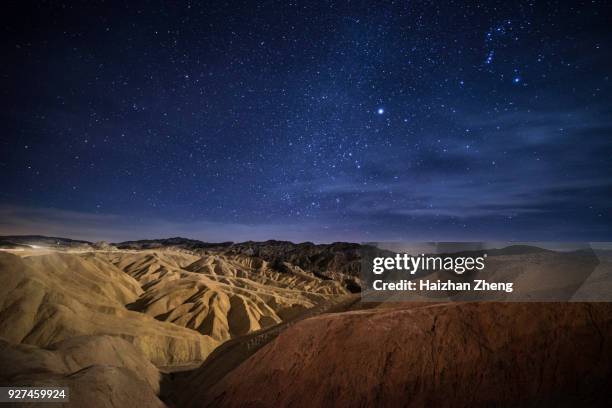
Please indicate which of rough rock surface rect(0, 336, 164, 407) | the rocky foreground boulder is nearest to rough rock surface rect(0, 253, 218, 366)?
rough rock surface rect(0, 336, 164, 407)

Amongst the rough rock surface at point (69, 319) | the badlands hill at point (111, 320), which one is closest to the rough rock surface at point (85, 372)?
the badlands hill at point (111, 320)

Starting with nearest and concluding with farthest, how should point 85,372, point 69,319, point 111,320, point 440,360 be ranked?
point 440,360 < point 85,372 < point 69,319 < point 111,320

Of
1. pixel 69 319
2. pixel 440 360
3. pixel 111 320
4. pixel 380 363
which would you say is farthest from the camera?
pixel 111 320

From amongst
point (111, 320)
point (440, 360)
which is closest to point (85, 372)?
point (440, 360)

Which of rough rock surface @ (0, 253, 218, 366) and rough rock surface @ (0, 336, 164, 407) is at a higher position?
rough rock surface @ (0, 336, 164, 407)

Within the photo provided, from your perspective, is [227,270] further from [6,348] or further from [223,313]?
[6,348]

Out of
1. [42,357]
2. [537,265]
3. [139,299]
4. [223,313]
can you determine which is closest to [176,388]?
[42,357]

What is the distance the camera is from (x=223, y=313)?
56531 millimetres

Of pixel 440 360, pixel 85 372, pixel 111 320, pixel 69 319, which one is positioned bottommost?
pixel 111 320

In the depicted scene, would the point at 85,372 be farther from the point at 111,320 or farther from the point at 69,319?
the point at 111,320

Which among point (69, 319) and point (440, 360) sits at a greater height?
point (440, 360)

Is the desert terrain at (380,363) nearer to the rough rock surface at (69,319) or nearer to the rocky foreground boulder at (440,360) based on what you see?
the rocky foreground boulder at (440,360)

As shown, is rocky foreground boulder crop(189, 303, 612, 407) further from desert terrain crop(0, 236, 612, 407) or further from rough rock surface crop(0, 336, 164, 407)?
rough rock surface crop(0, 336, 164, 407)

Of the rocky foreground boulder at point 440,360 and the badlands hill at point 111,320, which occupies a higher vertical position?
the rocky foreground boulder at point 440,360
